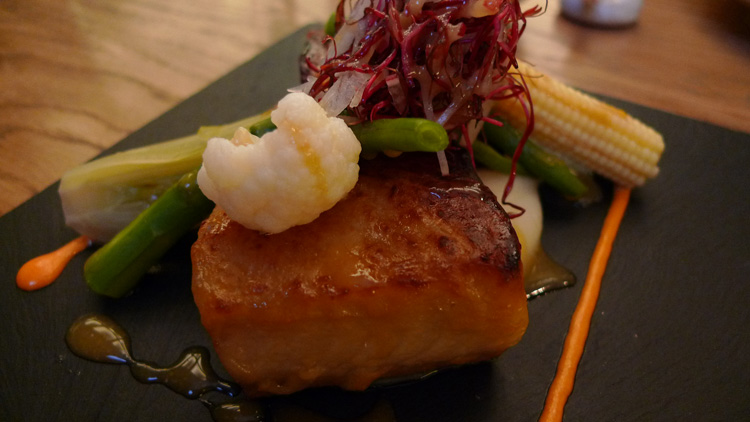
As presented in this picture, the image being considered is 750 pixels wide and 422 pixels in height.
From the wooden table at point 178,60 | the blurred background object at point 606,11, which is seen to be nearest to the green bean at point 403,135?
the wooden table at point 178,60

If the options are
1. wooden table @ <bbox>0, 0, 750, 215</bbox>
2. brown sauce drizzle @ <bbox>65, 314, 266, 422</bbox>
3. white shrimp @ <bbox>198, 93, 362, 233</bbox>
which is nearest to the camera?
white shrimp @ <bbox>198, 93, 362, 233</bbox>

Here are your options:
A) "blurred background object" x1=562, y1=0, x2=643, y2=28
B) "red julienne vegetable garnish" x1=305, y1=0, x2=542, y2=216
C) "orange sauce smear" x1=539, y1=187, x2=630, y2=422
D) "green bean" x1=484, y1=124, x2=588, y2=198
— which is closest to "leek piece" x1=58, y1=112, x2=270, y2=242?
"red julienne vegetable garnish" x1=305, y1=0, x2=542, y2=216

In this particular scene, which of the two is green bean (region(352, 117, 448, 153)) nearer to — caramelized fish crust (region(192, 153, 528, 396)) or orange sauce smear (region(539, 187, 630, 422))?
caramelized fish crust (region(192, 153, 528, 396))

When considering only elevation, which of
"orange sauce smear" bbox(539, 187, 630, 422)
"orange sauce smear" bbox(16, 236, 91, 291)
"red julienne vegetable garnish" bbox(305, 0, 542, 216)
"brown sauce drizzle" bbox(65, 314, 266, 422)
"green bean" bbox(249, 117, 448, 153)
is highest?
"red julienne vegetable garnish" bbox(305, 0, 542, 216)

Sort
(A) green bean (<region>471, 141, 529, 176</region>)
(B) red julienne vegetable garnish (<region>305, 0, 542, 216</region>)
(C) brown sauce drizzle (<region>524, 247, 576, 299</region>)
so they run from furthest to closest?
(A) green bean (<region>471, 141, 529, 176</region>) < (C) brown sauce drizzle (<region>524, 247, 576, 299</region>) < (B) red julienne vegetable garnish (<region>305, 0, 542, 216</region>)

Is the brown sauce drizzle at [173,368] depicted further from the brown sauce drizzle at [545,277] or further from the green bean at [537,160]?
the green bean at [537,160]

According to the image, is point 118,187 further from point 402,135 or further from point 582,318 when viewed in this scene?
point 582,318

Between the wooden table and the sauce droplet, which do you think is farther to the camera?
the wooden table
